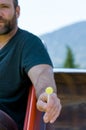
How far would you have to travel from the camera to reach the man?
1749 mm

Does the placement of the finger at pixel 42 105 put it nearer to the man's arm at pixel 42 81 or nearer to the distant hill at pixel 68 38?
the man's arm at pixel 42 81

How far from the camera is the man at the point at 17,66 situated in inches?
68.9

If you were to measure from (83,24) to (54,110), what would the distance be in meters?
32.4

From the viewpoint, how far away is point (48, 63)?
177 centimetres

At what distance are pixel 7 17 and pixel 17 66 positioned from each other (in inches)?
8.1

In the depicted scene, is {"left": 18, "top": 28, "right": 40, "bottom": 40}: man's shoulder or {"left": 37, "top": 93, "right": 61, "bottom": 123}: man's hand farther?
{"left": 18, "top": 28, "right": 40, "bottom": 40}: man's shoulder

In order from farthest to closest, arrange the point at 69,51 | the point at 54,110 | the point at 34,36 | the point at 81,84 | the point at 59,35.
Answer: the point at 59,35 < the point at 69,51 < the point at 81,84 < the point at 34,36 < the point at 54,110

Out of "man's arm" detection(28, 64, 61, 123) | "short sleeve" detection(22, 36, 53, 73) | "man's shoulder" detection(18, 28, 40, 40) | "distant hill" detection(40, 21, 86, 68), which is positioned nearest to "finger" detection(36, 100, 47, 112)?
"man's arm" detection(28, 64, 61, 123)

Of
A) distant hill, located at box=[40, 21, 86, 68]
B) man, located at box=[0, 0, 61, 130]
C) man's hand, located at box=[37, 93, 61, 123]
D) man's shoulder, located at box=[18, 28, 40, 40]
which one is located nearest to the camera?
man's hand, located at box=[37, 93, 61, 123]

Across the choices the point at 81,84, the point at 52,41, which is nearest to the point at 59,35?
the point at 52,41

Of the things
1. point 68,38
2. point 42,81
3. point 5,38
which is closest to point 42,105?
point 42,81

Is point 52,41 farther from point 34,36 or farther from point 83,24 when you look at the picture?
point 34,36

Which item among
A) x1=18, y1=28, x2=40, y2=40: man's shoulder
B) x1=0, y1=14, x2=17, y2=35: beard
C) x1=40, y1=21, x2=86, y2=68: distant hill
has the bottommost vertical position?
x1=40, y1=21, x2=86, y2=68: distant hill

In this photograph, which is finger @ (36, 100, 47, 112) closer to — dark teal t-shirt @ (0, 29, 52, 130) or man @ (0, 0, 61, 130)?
man @ (0, 0, 61, 130)
